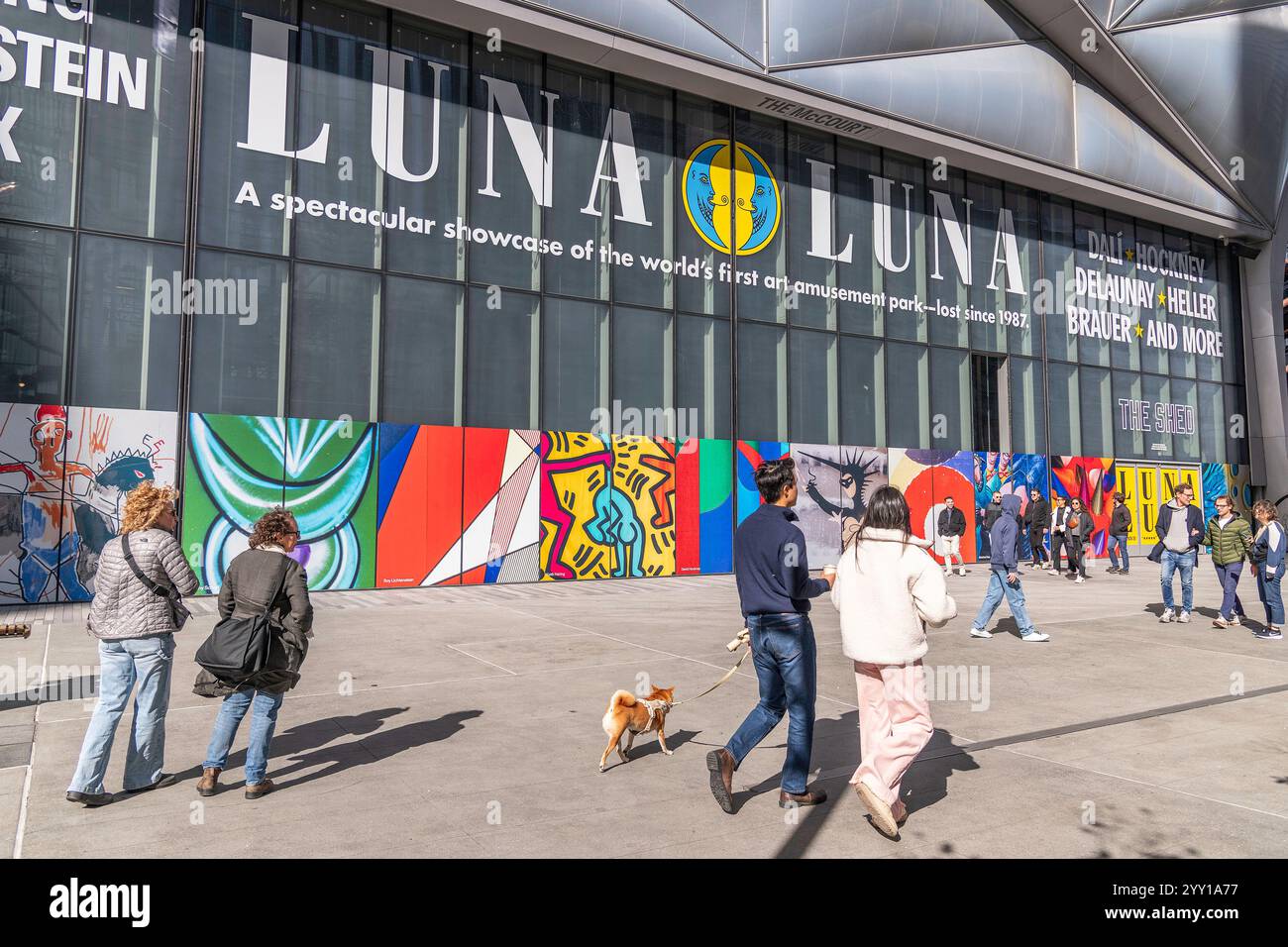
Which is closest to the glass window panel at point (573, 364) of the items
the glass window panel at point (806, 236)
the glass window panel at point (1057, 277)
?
the glass window panel at point (806, 236)

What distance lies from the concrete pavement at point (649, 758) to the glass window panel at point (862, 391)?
1223 centimetres

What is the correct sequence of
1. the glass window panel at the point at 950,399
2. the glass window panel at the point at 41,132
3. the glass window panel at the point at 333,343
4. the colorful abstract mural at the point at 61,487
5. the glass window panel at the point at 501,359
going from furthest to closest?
the glass window panel at the point at 950,399, the glass window panel at the point at 501,359, the glass window panel at the point at 333,343, the glass window panel at the point at 41,132, the colorful abstract mural at the point at 61,487

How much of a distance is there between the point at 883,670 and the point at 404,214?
1520cm

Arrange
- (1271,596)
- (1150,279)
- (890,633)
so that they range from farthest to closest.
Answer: (1150,279) < (1271,596) < (890,633)

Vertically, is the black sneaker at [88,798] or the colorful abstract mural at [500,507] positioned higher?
the colorful abstract mural at [500,507]

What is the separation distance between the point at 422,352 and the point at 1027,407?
A: 59.7 feet

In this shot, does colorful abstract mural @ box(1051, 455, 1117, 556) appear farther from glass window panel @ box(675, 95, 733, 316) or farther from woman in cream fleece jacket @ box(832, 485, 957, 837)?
woman in cream fleece jacket @ box(832, 485, 957, 837)

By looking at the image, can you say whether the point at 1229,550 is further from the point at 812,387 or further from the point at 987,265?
the point at 987,265

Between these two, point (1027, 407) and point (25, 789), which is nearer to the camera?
point (25, 789)

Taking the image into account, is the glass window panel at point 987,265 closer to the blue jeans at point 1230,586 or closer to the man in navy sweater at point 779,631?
the blue jeans at point 1230,586

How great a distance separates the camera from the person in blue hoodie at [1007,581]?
34.7 ft

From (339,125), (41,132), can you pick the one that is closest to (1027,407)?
(339,125)

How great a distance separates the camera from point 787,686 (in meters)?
4.68

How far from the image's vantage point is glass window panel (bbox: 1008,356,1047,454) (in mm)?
25906
